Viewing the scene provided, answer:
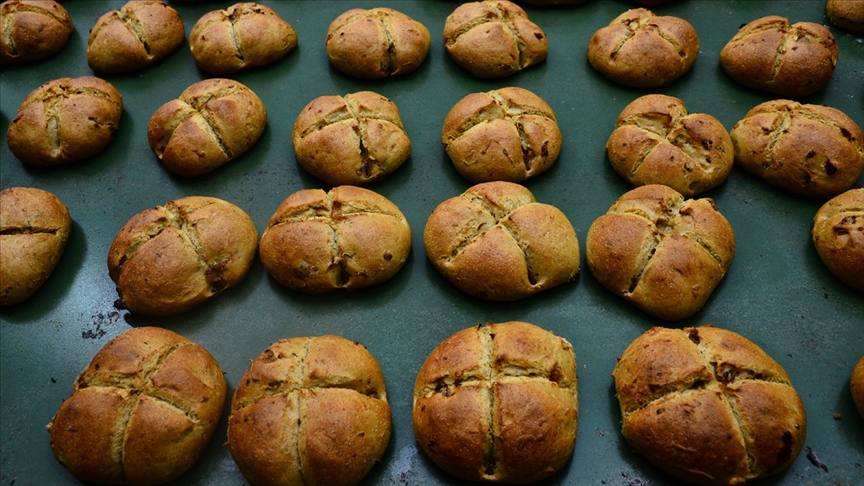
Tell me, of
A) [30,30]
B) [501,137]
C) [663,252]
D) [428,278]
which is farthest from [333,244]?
[30,30]

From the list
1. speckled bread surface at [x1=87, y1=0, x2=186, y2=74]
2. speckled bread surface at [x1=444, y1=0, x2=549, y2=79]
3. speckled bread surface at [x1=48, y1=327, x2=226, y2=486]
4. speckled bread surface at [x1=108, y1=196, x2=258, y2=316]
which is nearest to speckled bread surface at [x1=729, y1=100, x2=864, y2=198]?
speckled bread surface at [x1=444, y1=0, x2=549, y2=79]

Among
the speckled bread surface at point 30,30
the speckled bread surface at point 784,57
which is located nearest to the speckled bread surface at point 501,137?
the speckled bread surface at point 784,57

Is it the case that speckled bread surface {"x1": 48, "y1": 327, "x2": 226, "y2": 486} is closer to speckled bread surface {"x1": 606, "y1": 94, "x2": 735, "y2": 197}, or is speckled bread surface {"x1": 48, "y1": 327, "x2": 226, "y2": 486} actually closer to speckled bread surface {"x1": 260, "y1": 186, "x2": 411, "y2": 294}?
speckled bread surface {"x1": 260, "y1": 186, "x2": 411, "y2": 294}

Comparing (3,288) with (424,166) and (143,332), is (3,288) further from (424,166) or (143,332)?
(424,166)

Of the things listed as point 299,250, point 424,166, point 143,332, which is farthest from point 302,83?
point 143,332

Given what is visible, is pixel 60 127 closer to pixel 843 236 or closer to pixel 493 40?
pixel 493 40

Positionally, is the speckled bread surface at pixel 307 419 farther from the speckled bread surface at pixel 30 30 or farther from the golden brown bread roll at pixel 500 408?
the speckled bread surface at pixel 30 30
